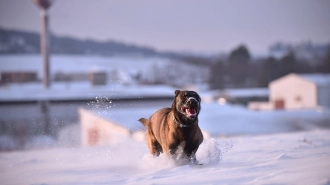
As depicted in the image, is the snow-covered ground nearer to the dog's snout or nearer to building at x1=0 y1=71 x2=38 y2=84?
the dog's snout

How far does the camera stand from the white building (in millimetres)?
44906

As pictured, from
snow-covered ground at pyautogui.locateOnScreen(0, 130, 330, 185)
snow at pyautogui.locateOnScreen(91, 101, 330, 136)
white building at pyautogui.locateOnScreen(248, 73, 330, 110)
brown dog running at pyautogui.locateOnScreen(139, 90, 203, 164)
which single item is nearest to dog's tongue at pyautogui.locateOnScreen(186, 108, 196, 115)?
brown dog running at pyautogui.locateOnScreen(139, 90, 203, 164)

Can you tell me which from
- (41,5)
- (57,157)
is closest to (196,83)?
(41,5)

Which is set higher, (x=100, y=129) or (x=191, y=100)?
(x=191, y=100)

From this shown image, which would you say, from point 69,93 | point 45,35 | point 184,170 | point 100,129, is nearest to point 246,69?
point 45,35

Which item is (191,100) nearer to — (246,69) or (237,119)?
(237,119)

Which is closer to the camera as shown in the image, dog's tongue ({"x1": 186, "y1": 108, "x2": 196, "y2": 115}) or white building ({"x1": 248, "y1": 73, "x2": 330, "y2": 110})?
dog's tongue ({"x1": 186, "y1": 108, "x2": 196, "y2": 115})

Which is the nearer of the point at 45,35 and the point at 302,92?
the point at 302,92

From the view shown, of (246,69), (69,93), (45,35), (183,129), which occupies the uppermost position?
(45,35)

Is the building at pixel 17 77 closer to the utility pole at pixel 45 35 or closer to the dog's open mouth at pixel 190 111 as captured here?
the utility pole at pixel 45 35

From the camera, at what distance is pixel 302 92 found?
46.0 meters

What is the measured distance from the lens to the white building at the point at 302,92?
147ft

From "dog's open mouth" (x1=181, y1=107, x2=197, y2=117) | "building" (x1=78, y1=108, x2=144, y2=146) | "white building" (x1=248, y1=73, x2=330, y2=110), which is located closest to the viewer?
"dog's open mouth" (x1=181, y1=107, x2=197, y2=117)

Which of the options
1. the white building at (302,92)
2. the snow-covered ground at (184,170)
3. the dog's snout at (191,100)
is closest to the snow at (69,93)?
the white building at (302,92)
